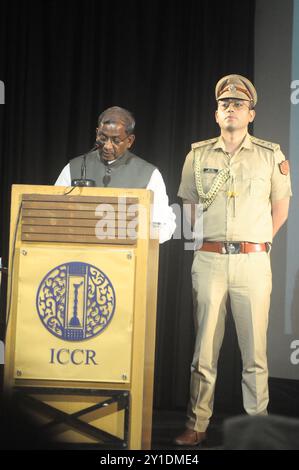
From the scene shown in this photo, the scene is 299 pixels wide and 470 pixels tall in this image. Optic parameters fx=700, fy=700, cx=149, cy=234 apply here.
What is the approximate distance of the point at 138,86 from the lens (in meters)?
4.39

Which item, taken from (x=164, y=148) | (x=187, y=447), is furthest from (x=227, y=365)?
(x=164, y=148)

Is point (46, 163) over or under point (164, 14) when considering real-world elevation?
under

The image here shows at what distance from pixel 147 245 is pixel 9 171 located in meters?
2.15

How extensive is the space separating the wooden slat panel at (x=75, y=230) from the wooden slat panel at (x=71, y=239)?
0.01 m

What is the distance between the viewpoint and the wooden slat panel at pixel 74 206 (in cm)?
257

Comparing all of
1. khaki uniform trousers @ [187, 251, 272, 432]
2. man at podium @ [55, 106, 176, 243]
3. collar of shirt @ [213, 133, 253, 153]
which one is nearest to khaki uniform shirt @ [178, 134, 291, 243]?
collar of shirt @ [213, 133, 253, 153]

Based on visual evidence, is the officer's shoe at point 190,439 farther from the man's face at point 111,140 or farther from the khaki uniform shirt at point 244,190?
the man's face at point 111,140

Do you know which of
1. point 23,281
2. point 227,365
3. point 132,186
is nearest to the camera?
point 23,281

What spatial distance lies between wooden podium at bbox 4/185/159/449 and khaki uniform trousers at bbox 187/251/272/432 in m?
0.82

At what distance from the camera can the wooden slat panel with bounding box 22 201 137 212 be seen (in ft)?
8.44

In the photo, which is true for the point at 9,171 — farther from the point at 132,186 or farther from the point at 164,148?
the point at 132,186

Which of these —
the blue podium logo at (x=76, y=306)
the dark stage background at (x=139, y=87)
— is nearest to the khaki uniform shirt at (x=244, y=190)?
the dark stage background at (x=139, y=87)

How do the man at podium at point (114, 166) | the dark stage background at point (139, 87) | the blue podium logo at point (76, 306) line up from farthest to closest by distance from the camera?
the dark stage background at point (139, 87)
the man at podium at point (114, 166)
the blue podium logo at point (76, 306)

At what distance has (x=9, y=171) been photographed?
14.7 feet
